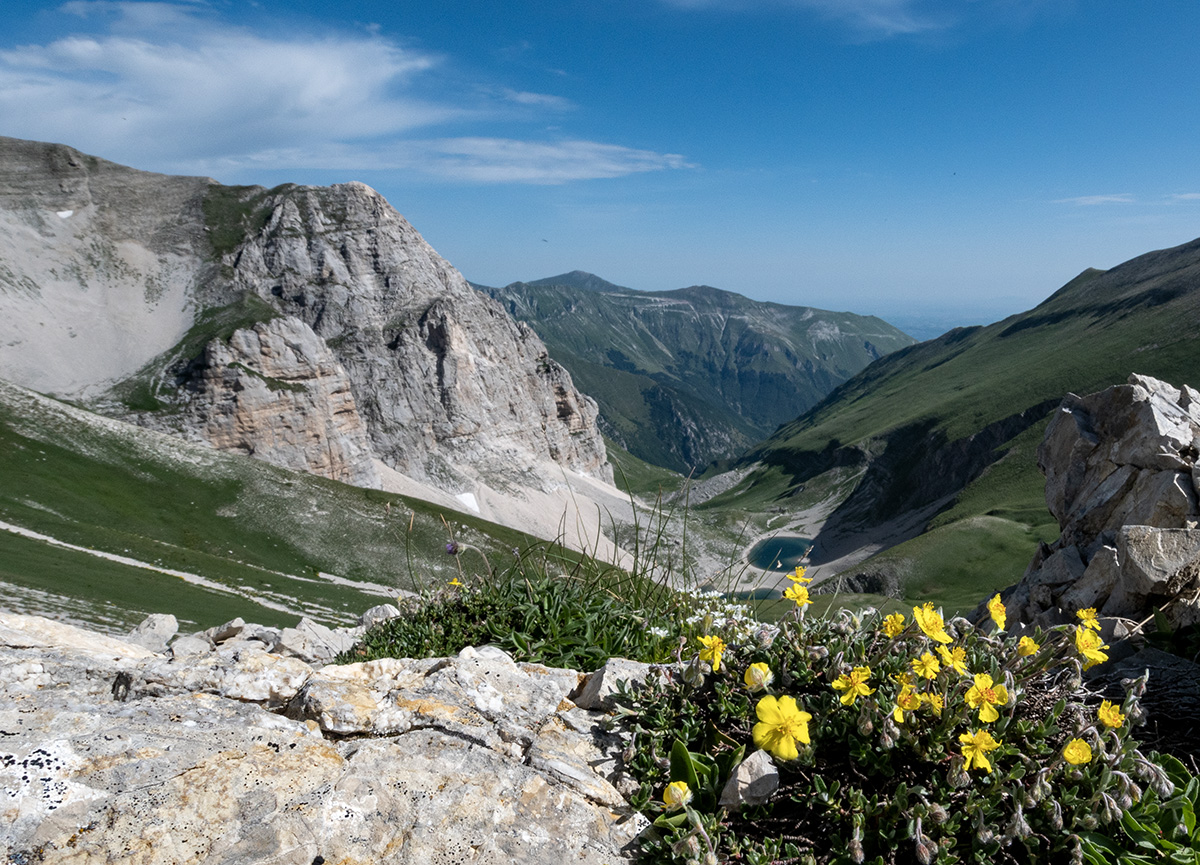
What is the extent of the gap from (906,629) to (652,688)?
5.74ft

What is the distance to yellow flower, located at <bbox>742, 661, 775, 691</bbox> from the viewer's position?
13.4 feet

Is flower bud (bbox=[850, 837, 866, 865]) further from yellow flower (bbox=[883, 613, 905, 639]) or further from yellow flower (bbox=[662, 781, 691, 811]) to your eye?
yellow flower (bbox=[883, 613, 905, 639])

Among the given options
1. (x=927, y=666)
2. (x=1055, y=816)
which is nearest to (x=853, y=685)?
(x=927, y=666)

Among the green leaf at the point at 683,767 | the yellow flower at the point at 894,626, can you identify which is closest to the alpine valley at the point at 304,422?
the green leaf at the point at 683,767

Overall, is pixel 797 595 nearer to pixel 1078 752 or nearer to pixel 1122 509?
pixel 1078 752

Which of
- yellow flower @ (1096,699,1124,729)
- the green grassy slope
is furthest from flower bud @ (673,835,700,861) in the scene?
the green grassy slope

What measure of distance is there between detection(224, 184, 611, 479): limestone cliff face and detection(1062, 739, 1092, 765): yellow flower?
437ft

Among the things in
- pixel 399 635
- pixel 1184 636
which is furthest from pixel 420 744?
pixel 1184 636

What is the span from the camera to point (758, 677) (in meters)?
4.06

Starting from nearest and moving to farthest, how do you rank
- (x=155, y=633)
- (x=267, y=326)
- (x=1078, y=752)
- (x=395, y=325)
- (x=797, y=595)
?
(x=1078, y=752) < (x=797, y=595) < (x=155, y=633) < (x=267, y=326) < (x=395, y=325)

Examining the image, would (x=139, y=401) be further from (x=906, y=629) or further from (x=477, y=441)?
(x=906, y=629)

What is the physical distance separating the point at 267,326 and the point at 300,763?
11474cm

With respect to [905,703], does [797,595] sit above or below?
above

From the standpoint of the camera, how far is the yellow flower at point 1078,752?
11.3ft
